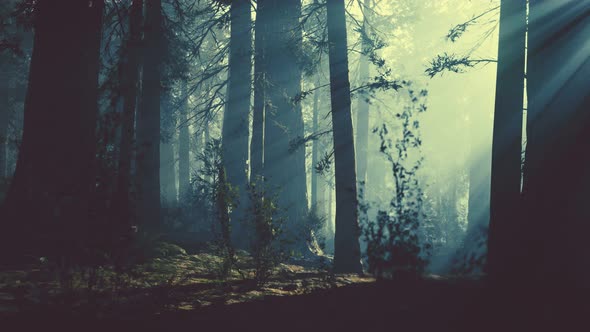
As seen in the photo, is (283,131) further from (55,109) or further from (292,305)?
(292,305)

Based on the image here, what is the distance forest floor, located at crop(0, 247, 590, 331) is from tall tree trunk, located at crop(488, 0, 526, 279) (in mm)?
878

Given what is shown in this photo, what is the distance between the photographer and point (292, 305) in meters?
4.53

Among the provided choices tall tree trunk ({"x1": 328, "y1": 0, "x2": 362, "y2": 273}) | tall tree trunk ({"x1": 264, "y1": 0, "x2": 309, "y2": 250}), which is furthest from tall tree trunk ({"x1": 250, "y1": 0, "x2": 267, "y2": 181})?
tall tree trunk ({"x1": 328, "y1": 0, "x2": 362, "y2": 273})

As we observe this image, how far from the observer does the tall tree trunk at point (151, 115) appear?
39.1ft

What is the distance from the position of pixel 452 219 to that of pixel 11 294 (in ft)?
71.7

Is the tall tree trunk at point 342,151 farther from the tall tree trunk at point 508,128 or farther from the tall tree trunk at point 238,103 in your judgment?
the tall tree trunk at point 238,103

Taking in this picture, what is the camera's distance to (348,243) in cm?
841

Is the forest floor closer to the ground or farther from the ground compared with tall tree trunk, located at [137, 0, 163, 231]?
closer to the ground

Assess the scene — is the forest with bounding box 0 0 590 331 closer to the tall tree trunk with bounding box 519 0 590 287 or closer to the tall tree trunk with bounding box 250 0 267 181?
the tall tree trunk with bounding box 519 0 590 287

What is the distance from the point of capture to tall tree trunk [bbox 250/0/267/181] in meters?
13.1

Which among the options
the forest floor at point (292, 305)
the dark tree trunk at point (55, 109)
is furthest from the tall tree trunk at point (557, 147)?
the dark tree trunk at point (55, 109)

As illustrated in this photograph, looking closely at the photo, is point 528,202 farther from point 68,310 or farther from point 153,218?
point 153,218

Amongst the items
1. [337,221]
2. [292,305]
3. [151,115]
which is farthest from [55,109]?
[151,115]

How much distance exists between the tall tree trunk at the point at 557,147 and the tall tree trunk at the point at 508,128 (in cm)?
15
